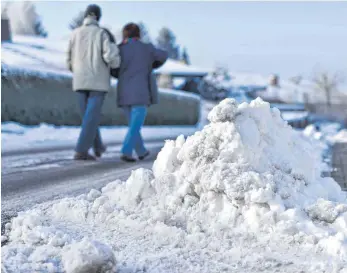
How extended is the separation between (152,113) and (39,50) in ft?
75.4

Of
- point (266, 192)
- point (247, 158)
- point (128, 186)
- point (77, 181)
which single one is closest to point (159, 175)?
point (128, 186)

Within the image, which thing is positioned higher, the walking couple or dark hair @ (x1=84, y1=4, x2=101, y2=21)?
dark hair @ (x1=84, y1=4, x2=101, y2=21)

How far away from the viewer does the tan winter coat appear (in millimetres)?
7719

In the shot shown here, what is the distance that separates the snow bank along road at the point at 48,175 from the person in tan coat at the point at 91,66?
1.31 feet

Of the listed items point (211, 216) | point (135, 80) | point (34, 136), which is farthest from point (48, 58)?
point (211, 216)

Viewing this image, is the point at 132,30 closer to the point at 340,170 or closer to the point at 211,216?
the point at 340,170

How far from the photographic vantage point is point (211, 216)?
3523 millimetres

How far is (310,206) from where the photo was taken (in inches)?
137

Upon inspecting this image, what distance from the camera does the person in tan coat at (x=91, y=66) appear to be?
7727 millimetres

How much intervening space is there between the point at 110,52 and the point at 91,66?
36cm

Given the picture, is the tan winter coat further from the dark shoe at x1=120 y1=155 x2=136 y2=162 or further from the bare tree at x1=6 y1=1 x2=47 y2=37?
the bare tree at x1=6 y1=1 x2=47 y2=37

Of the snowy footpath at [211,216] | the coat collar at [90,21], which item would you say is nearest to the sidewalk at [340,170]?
the snowy footpath at [211,216]

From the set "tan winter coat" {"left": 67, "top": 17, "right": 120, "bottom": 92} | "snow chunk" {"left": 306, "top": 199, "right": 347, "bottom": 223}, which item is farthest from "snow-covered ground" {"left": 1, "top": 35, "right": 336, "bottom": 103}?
"snow chunk" {"left": 306, "top": 199, "right": 347, "bottom": 223}

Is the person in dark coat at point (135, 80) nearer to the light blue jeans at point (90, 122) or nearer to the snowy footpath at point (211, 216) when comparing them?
the light blue jeans at point (90, 122)
